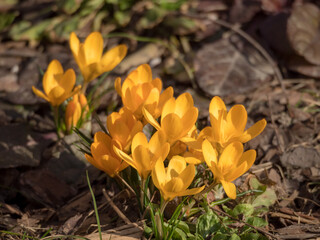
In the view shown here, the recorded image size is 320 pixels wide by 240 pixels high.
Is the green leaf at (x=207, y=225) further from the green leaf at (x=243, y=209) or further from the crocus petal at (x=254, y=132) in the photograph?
the crocus petal at (x=254, y=132)

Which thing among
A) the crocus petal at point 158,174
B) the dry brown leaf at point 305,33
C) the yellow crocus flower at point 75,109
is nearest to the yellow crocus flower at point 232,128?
the crocus petal at point 158,174

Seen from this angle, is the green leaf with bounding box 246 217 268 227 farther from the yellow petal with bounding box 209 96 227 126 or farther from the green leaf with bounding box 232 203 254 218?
the yellow petal with bounding box 209 96 227 126

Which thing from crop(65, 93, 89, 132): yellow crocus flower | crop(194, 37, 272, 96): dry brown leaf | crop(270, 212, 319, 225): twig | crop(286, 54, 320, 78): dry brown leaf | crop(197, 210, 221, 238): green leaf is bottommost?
crop(286, 54, 320, 78): dry brown leaf

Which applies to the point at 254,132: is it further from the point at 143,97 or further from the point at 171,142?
the point at 143,97

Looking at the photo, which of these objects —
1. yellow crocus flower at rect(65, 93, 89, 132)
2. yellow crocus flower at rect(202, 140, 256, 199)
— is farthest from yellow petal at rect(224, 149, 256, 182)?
yellow crocus flower at rect(65, 93, 89, 132)

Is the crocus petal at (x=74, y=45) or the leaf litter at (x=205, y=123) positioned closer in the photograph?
the leaf litter at (x=205, y=123)

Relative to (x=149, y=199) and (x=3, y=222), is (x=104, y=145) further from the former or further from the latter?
(x=3, y=222)

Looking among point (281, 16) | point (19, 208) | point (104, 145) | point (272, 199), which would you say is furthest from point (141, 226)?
point (281, 16)
